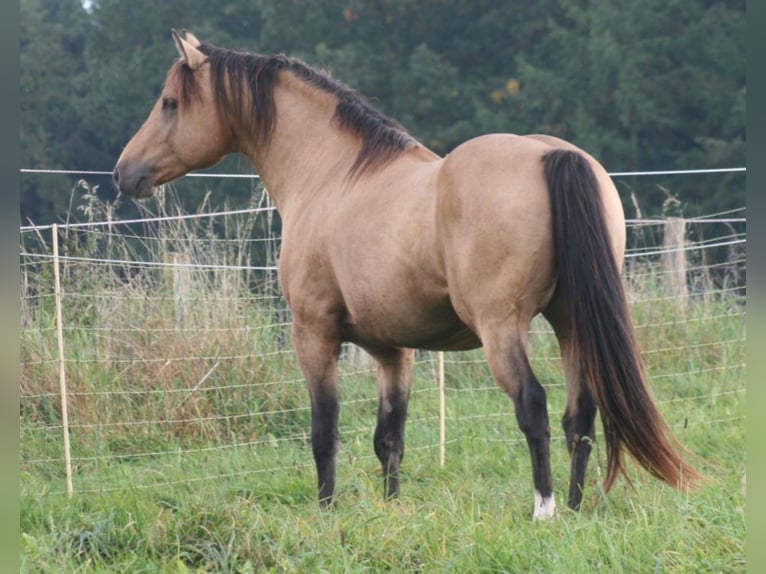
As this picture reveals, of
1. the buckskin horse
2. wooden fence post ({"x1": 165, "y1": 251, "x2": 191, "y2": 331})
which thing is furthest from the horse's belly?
wooden fence post ({"x1": 165, "y1": 251, "x2": 191, "y2": 331})

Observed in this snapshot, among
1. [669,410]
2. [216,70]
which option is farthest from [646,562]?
[669,410]

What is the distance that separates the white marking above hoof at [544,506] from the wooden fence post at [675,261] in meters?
4.46

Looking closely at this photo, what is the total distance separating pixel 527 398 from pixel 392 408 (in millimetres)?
1297

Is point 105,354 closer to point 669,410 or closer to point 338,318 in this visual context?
point 338,318

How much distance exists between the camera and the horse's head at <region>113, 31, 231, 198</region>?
524 centimetres

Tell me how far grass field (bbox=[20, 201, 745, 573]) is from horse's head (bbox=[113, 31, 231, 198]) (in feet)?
2.57

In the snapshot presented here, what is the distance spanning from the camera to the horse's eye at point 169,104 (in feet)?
17.4

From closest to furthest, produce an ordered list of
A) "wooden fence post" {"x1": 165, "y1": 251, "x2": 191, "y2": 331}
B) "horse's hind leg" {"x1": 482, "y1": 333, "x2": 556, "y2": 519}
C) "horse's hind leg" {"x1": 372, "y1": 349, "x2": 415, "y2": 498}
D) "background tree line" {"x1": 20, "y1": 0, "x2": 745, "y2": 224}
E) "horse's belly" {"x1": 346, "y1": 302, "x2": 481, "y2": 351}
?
"horse's hind leg" {"x1": 482, "y1": 333, "x2": 556, "y2": 519} < "horse's belly" {"x1": 346, "y1": 302, "x2": 481, "y2": 351} < "horse's hind leg" {"x1": 372, "y1": 349, "x2": 415, "y2": 498} < "wooden fence post" {"x1": 165, "y1": 251, "x2": 191, "y2": 331} < "background tree line" {"x1": 20, "y1": 0, "x2": 745, "y2": 224}

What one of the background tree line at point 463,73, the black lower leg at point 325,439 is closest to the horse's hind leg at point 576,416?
the black lower leg at point 325,439

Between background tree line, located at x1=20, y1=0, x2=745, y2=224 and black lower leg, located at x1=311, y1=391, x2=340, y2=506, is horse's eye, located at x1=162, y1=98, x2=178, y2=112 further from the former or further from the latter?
background tree line, located at x1=20, y1=0, x2=745, y2=224

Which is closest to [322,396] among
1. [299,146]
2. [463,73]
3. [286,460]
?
[286,460]

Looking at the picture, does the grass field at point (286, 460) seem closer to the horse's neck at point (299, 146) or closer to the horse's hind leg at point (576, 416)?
the horse's hind leg at point (576, 416)

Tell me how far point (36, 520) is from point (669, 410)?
4.07 metres

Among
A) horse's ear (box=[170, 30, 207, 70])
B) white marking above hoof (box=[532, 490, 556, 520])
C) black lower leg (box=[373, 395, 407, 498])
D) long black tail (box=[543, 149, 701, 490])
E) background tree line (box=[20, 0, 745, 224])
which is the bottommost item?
white marking above hoof (box=[532, 490, 556, 520])
